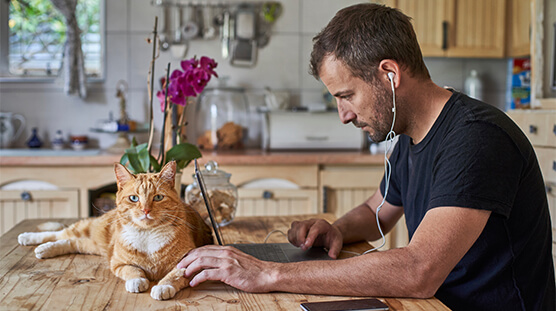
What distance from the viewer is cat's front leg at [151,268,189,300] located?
989 millimetres

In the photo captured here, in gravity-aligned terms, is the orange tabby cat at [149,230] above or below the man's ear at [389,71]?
below

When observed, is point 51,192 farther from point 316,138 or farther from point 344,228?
point 344,228

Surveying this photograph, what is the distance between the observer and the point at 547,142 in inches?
94.4

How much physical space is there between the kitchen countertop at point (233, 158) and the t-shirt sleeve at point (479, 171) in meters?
1.79

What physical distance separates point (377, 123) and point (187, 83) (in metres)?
0.54

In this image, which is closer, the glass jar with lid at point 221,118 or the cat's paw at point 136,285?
the cat's paw at point 136,285

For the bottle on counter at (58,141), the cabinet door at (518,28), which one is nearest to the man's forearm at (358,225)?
the cabinet door at (518,28)

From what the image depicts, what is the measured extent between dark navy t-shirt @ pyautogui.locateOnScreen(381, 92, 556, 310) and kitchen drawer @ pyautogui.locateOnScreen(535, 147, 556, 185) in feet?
3.99

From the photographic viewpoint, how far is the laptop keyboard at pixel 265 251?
49.0 inches

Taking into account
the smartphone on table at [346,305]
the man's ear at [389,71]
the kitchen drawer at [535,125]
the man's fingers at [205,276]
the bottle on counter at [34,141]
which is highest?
the man's ear at [389,71]

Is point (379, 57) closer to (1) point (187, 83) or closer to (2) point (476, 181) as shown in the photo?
(2) point (476, 181)

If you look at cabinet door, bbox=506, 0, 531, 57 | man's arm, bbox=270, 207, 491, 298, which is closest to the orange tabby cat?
man's arm, bbox=270, 207, 491, 298

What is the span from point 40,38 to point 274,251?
2791 mm

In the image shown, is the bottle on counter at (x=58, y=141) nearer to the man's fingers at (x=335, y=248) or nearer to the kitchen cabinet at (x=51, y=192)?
the kitchen cabinet at (x=51, y=192)
